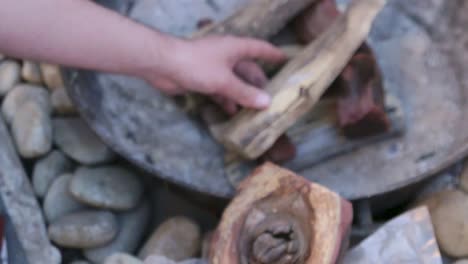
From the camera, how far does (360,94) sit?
1210 mm

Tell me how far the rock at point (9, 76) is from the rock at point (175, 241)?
47 centimetres

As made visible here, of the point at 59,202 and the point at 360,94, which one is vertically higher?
the point at 360,94

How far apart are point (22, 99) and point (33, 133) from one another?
0.11 m

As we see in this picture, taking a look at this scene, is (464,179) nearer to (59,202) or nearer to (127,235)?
(127,235)

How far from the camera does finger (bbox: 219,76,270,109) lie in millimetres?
1155

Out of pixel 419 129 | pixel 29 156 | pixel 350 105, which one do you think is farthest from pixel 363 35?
pixel 29 156

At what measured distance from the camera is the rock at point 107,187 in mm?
1343

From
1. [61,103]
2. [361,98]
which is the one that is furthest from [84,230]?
[361,98]

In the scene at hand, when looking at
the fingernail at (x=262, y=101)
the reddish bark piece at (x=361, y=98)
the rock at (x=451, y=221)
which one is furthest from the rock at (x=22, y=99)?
the rock at (x=451, y=221)

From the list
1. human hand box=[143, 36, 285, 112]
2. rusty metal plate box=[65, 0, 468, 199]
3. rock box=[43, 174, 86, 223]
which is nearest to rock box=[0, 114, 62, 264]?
rock box=[43, 174, 86, 223]

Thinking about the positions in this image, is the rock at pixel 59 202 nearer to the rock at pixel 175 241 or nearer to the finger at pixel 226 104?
the rock at pixel 175 241

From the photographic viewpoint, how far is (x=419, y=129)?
4.21 ft

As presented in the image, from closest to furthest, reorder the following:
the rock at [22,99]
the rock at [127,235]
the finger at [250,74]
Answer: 1. the finger at [250,74]
2. the rock at [127,235]
3. the rock at [22,99]

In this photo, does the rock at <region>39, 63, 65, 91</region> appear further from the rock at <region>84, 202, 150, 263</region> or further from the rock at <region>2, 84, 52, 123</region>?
the rock at <region>84, 202, 150, 263</region>
